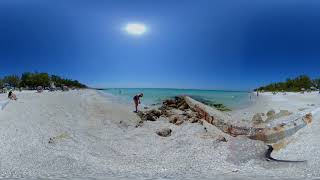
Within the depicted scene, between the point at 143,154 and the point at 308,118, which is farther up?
the point at 308,118

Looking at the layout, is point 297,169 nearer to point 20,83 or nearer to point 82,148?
point 82,148

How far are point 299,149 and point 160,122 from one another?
964 centimetres

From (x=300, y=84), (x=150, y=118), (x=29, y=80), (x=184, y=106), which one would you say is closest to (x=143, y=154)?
(x=150, y=118)

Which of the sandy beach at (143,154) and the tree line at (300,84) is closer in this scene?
the sandy beach at (143,154)

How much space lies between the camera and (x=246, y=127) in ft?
45.4

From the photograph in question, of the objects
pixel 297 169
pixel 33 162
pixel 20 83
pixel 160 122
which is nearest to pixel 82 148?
pixel 33 162

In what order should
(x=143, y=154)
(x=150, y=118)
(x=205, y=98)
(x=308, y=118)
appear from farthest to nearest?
(x=205, y=98)
(x=150, y=118)
(x=308, y=118)
(x=143, y=154)

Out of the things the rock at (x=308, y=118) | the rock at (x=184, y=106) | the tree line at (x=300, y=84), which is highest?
the tree line at (x=300, y=84)

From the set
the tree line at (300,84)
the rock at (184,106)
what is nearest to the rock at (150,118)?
the rock at (184,106)

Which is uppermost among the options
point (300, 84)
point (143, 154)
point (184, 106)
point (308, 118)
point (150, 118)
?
point (300, 84)

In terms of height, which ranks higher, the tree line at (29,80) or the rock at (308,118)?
the tree line at (29,80)

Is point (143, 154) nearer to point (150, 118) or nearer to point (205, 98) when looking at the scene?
point (150, 118)

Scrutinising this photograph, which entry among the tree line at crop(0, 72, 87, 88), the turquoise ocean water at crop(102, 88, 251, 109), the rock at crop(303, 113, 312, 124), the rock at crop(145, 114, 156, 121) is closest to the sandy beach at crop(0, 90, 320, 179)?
the rock at crop(303, 113, 312, 124)

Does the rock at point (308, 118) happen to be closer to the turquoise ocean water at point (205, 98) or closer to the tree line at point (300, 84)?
the turquoise ocean water at point (205, 98)
